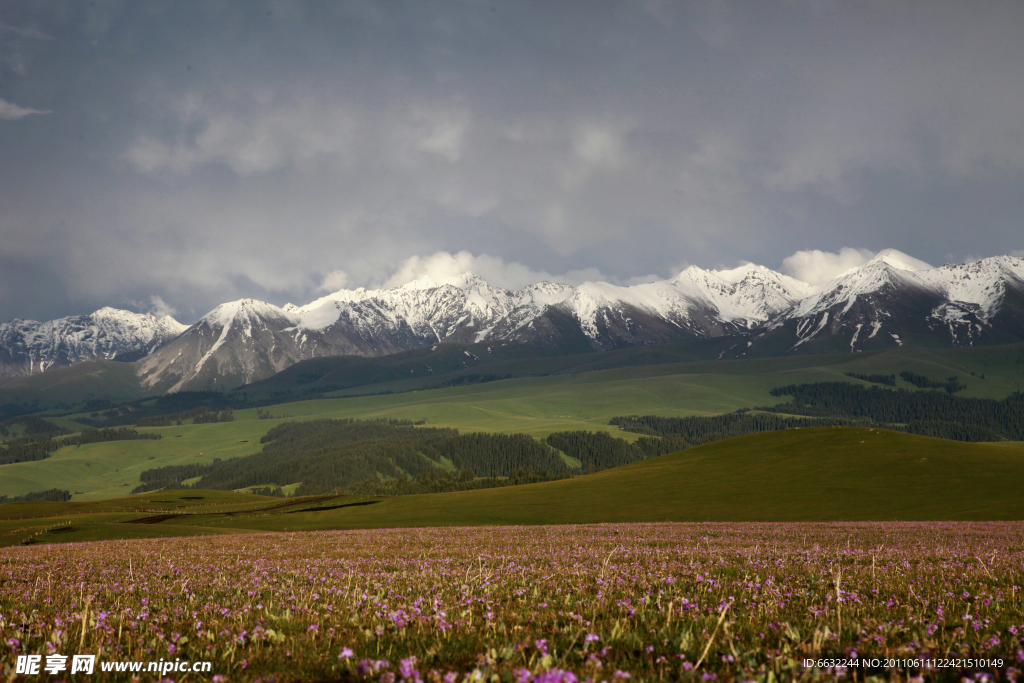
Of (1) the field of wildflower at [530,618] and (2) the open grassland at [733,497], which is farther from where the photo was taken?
(2) the open grassland at [733,497]

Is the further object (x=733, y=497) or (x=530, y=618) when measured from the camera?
(x=733, y=497)

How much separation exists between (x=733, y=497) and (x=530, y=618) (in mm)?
72990

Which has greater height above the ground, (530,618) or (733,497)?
(530,618)

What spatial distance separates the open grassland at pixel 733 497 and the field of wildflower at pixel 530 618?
41565 mm

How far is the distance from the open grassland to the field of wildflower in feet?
136

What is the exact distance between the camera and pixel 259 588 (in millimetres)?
11984

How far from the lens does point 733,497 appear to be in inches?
2872

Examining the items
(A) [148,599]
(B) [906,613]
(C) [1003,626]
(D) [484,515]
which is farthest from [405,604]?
(D) [484,515]

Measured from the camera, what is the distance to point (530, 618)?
8180mm

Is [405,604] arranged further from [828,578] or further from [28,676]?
[828,578]

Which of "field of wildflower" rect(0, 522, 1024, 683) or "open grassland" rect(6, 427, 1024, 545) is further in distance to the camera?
"open grassland" rect(6, 427, 1024, 545)

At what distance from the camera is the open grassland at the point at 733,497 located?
Result: 5531 cm

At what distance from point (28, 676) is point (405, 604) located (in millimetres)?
4978

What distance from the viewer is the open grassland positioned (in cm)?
5531
